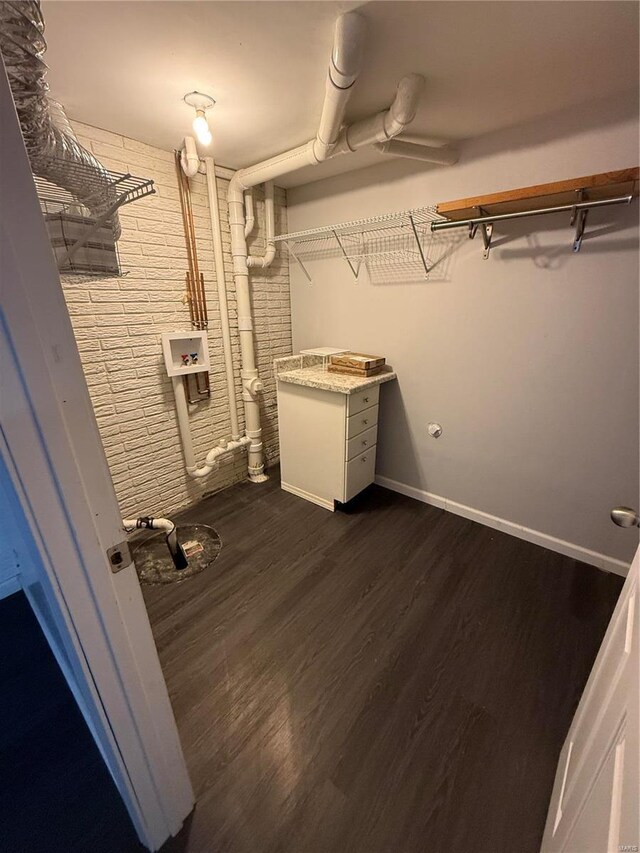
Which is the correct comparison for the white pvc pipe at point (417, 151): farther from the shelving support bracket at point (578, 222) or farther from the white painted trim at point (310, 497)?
the white painted trim at point (310, 497)

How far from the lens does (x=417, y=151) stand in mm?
1745

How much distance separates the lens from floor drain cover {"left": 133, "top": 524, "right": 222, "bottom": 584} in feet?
6.07

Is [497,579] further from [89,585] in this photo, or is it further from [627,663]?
[89,585]

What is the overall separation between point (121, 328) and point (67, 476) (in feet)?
5.48

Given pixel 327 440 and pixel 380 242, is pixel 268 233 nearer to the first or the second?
pixel 380 242

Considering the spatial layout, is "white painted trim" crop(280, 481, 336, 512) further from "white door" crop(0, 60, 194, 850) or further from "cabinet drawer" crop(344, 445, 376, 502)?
"white door" crop(0, 60, 194, 850)

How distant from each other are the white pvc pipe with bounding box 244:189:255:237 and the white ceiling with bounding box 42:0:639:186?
1.93 feet

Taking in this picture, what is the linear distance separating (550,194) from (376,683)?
2097 mm

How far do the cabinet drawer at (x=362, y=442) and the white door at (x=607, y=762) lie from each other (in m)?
1.53

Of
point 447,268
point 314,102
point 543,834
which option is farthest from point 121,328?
point 543,834

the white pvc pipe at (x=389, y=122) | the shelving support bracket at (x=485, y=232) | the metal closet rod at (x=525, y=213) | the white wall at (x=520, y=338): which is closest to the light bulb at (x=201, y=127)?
the white pvc pipe at (x=389, y=122)

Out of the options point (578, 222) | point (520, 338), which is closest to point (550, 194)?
point (578, 222)

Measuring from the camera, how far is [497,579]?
5.86 feet

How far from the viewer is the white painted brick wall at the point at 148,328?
183 cm
